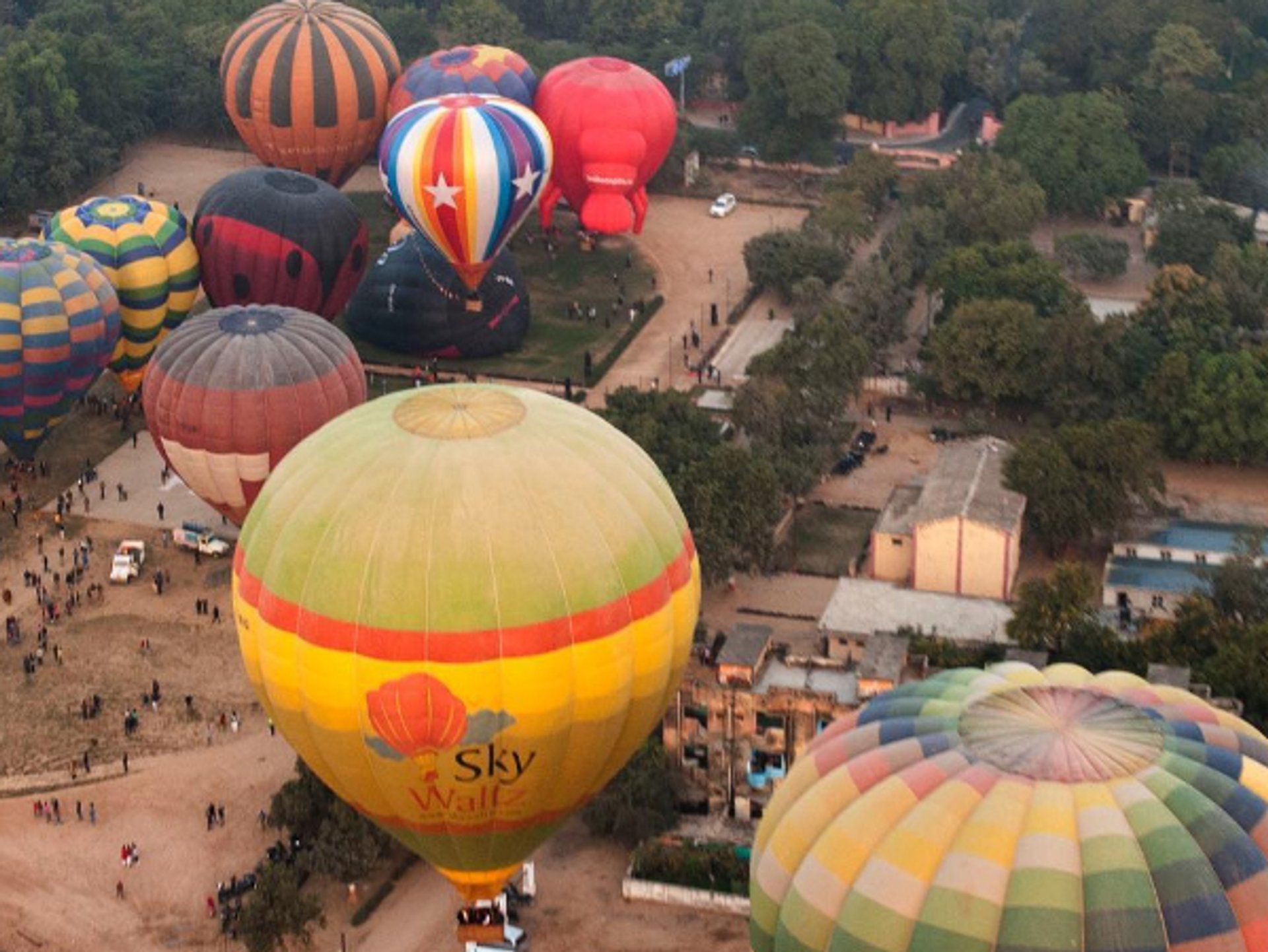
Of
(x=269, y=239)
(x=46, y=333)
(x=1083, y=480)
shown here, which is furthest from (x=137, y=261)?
(x=1083, y=480)

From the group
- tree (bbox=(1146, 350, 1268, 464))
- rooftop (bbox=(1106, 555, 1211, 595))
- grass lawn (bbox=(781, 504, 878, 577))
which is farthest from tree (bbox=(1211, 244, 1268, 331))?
grass lawn (bbox=(781, 504, 878, 577))

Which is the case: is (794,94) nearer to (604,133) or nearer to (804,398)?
(604,133)

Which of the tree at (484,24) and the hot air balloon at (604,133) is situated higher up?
the hot air balloon at (604,133)

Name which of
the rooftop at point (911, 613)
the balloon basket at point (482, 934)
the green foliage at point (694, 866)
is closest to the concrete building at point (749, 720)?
the green foliage at point (694, 866)

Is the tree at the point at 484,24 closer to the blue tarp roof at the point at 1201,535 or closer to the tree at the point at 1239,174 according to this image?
the tree at the point at 1239,174

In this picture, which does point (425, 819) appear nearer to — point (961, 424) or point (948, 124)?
point (961, 424)

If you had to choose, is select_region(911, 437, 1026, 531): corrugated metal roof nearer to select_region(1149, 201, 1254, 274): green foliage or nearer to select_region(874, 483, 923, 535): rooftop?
select_region(874, 483, 923, 535): rooftop
